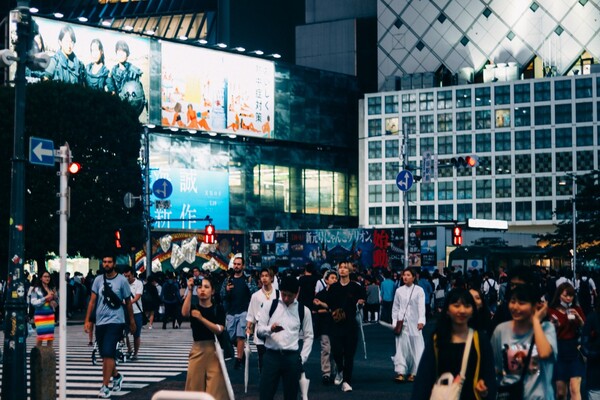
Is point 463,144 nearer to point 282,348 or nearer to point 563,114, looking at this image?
point 563,114

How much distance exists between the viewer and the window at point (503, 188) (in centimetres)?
9694

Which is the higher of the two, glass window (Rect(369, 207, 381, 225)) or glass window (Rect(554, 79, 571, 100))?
glass window (Rect(554, 79, 571, 100))

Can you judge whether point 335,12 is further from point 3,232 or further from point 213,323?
point 213,323

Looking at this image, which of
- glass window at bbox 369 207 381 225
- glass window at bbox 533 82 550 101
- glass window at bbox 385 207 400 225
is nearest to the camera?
glass window at bbox 533 82 550 101

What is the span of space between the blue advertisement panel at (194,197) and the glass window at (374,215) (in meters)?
17.9

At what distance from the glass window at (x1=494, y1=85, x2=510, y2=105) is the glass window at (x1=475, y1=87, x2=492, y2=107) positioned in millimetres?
641

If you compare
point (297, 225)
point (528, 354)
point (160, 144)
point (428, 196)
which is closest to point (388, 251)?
point (160, 144)

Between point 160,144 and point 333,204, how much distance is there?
1999cm

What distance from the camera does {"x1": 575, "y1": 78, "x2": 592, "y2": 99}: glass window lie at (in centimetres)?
9325

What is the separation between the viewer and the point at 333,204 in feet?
323

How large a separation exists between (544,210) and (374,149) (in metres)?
15.3

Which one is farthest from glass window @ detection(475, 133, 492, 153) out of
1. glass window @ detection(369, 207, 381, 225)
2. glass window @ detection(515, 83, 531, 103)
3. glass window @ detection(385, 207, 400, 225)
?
glass window @ detection(369, 207, 381, 225)

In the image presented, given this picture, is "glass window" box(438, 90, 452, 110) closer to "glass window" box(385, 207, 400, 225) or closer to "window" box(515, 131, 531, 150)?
"window" box(515, 131, 531, 150)

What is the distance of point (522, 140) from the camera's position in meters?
96.1
